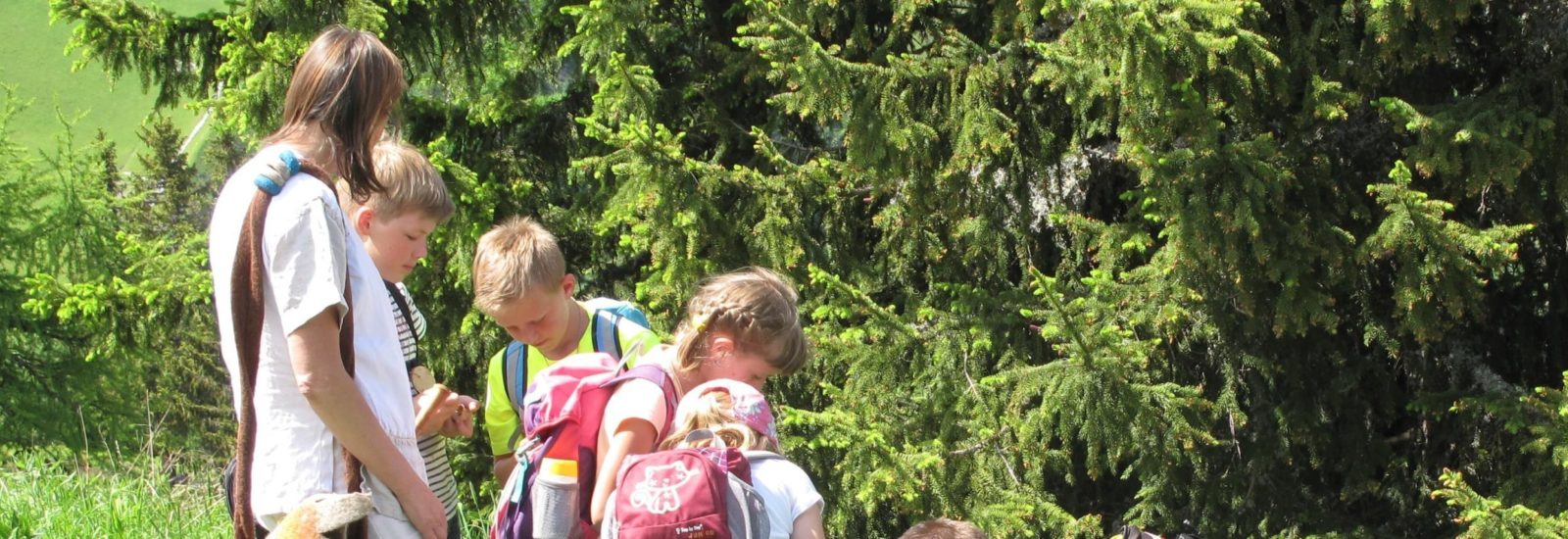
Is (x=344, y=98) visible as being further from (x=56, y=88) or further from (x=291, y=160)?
(x=56, y=88)

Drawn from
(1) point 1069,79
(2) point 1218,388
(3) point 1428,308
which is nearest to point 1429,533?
(2) point 1218,388

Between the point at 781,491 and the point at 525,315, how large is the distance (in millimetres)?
822

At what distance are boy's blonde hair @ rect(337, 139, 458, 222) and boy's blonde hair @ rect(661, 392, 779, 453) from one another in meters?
0.66

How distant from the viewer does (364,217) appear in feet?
8.07

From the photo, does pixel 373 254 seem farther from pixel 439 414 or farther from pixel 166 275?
pixel 166 275

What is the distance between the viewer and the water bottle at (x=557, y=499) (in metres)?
2.32

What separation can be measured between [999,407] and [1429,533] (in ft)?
6.13

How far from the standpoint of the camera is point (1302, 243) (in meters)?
4.21

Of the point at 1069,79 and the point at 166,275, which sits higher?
the point at 1069,79

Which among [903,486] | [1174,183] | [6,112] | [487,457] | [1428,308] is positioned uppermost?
[1174,183]

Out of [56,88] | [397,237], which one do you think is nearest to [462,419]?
[397,237]

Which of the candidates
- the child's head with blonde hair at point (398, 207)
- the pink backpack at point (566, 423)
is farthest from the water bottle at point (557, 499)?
the child's head with blonde hair at point (398, 207)

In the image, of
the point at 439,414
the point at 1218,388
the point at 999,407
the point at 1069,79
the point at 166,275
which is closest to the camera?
the point at 439,414

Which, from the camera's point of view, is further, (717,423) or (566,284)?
(566,284)
